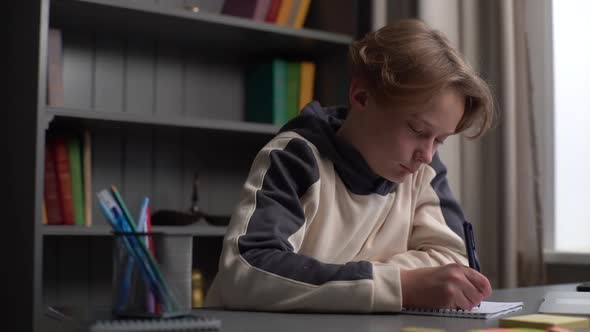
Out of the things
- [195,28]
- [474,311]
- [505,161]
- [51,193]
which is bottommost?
[474,311]

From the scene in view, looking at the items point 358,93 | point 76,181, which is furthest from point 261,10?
point 358,93

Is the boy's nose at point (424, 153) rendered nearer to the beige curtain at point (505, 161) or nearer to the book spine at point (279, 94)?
the beige curtain at point (505, 161)

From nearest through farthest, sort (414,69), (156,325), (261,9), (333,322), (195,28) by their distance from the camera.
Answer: (156,325), (333,322), (414,69), (195,28), (261,9)

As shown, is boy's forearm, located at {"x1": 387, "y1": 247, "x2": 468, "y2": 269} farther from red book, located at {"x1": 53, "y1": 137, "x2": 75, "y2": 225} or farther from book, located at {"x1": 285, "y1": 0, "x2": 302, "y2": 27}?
book, located at {"x1": 285, "y1": 0, "x2": 302, "y2": 27}

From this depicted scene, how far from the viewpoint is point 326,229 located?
1.33 meters

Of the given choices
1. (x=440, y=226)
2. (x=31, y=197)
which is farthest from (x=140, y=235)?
(x=31, y=197)

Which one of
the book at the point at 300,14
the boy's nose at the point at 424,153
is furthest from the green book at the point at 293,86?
the boy's nose at the point at 424,153

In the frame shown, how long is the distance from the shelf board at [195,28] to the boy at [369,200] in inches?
40.3

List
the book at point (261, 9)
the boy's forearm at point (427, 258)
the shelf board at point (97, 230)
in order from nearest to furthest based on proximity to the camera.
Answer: the boy's forearm at point (427, 258) < the shelf board at point (97, 230) < the book at point (261, 9)

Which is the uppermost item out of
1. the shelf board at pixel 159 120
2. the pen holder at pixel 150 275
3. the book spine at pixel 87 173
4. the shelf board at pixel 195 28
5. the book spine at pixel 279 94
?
the shelf board at pixel 195 28

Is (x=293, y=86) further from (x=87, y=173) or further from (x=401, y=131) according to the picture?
(x=401, y=131)

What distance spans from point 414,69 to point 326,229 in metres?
0.33

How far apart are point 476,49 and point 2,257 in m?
1.63

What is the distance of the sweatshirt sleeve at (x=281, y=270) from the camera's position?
3.16 feet
